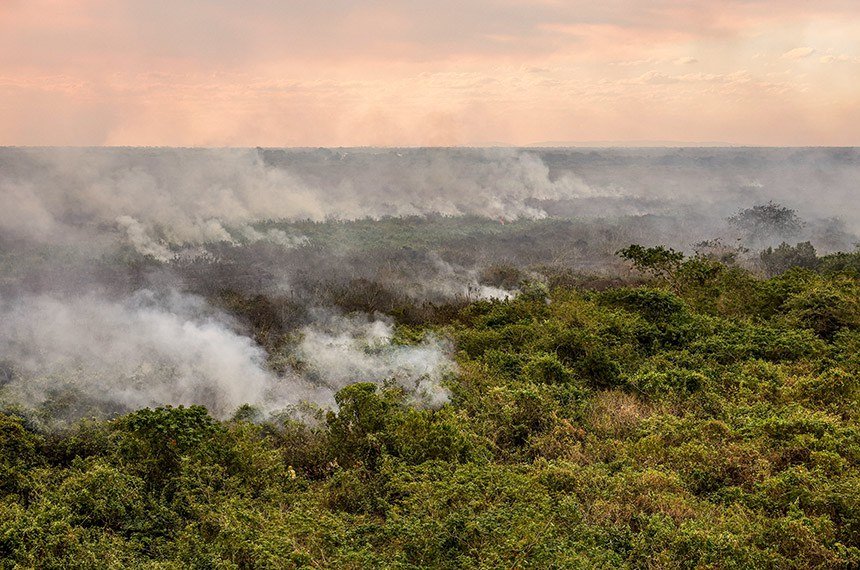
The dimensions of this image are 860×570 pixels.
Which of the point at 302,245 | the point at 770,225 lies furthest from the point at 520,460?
the point at 770,225

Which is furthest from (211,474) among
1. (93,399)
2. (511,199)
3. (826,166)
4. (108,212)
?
(826,166)

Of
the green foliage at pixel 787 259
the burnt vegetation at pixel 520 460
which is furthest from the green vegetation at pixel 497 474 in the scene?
the green foliage at pixel 787 259

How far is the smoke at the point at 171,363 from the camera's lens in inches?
548

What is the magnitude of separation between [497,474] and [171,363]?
317 inches

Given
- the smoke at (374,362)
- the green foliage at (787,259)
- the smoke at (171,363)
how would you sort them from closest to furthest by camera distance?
the smoke at (171,363), the smoke at (374,362), the green foliage at (787,259)

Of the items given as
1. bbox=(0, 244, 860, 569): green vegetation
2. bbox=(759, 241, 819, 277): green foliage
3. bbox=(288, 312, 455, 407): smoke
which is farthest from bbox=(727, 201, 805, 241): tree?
bbox=(288, 312, 455, 407): smoke

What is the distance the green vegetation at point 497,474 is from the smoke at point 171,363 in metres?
1.01

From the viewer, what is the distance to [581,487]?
10.1 m

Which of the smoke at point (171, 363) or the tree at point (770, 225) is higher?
the tree at point (770, 225)

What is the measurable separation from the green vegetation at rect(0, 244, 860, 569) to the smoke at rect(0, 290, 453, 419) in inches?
39.7

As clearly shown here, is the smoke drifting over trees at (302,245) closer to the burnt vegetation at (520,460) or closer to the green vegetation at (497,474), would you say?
the burnt vegetation at (520,460)

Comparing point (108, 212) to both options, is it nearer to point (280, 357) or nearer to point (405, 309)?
point (405, 309)

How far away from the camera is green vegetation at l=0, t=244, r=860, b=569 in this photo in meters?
8.40

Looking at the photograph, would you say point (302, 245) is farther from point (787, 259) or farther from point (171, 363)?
point (171, 363)
